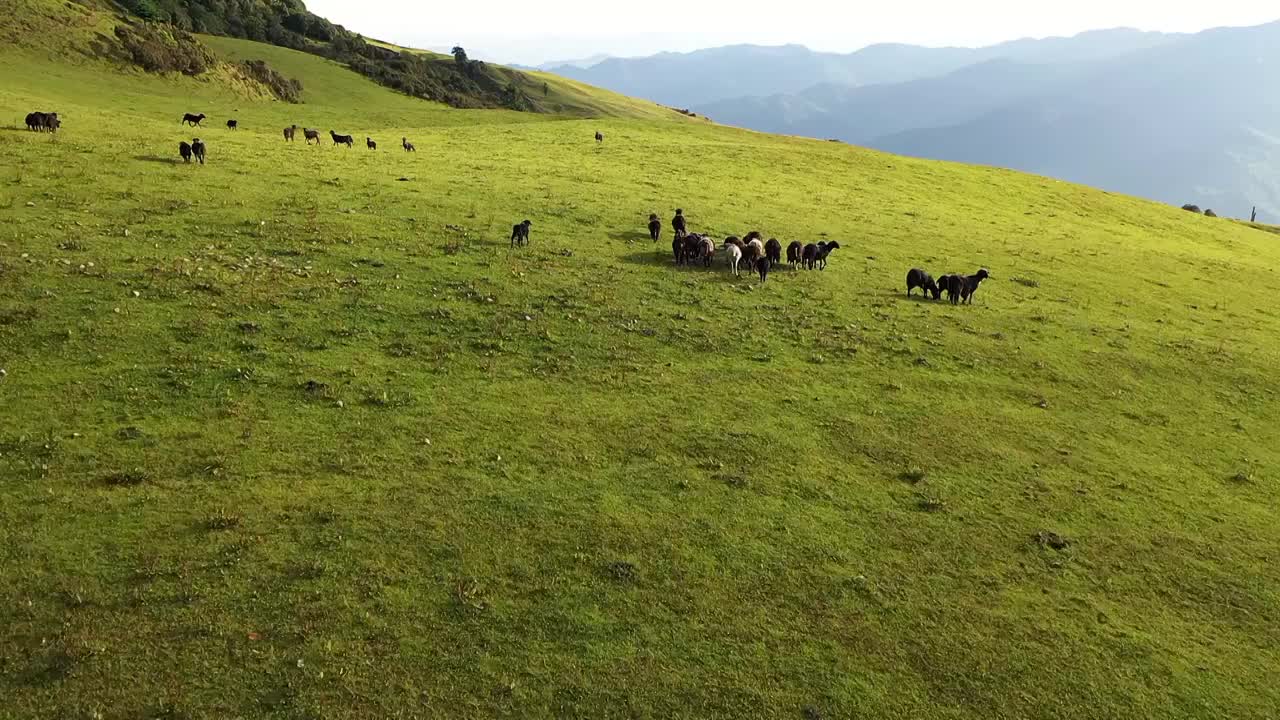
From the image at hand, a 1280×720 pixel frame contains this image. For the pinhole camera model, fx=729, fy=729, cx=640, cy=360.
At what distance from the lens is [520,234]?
94.4 feet

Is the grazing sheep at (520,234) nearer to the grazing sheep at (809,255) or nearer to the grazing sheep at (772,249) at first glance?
the grazing sheep at (772,249)

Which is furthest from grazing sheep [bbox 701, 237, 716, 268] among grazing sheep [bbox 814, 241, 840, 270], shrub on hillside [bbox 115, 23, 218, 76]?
shrub on hillside [bbox 115, 23, 218, 76]

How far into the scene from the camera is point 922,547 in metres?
13.8

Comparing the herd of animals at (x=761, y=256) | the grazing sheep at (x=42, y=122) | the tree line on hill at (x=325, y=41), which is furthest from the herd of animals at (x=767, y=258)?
the tree line on hill at (x=325, y=41)

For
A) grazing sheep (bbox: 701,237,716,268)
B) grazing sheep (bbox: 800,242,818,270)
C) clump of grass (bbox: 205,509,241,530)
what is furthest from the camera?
grazing sheep (bbox: 800,242,818,270)

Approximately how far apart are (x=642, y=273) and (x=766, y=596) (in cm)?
1714

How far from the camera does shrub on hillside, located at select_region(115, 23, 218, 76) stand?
60.3 metres

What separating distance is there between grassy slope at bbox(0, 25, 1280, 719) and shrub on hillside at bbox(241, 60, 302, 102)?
42.4m

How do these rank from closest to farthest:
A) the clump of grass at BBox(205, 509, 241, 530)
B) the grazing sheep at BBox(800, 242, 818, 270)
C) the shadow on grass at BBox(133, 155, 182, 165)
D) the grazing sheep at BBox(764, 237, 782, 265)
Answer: the clump of grass at BBox(205, 509, 241, 530) → the grazing sheep at BBox(764, 237, 782, 265) → the grazing sheep at BBox(800, 242, 818, 270) → the shadow on grass at BBox(133, 155, 182, 165)

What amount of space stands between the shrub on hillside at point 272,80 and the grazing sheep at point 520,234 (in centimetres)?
5307

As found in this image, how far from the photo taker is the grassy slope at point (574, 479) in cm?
1058

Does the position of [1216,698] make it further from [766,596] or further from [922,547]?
[766,596]

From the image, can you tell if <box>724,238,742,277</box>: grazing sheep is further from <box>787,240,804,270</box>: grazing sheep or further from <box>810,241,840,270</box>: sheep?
<box>810,241,840,270</box>: sheep

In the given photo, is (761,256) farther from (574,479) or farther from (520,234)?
(574,479)
